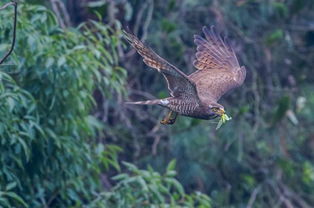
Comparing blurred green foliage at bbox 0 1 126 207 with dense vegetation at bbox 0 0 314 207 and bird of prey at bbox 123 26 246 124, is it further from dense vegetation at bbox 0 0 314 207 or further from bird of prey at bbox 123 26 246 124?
bird of prey at bbox 123 26 246 124

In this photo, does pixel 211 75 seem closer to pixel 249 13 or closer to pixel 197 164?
pixel 197 164

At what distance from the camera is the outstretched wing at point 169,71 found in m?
4.66

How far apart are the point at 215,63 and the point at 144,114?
6.23 feet

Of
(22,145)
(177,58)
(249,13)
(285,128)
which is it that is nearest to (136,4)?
(177,58)

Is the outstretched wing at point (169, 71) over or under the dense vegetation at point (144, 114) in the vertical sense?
over

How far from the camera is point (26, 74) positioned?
5703 mm

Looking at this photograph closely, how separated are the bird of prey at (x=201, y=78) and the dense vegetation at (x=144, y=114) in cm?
58

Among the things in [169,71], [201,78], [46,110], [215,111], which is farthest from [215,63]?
[169,71]

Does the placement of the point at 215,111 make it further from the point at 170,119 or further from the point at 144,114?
the point at 144,114

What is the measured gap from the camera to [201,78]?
242 inches

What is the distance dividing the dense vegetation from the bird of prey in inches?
22.9

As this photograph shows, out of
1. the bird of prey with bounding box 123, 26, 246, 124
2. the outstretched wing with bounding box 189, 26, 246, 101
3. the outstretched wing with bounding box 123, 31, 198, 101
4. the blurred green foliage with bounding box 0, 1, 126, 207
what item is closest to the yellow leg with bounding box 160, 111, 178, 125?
the bird of prey with bounding box 123, 26, 246, 124

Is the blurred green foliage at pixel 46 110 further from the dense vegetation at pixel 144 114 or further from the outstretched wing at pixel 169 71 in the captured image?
the outstretched wing at pixel 169 71

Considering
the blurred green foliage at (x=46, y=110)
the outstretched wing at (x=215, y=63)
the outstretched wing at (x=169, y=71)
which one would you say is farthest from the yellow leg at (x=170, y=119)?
the outstretched wing at (x=215, y=63)
